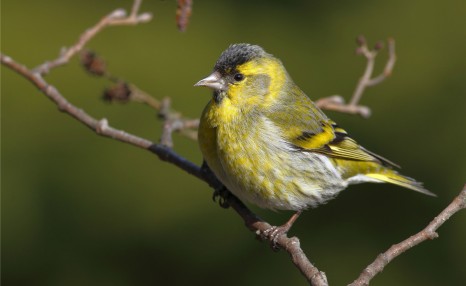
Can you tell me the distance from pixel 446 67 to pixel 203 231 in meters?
1.47

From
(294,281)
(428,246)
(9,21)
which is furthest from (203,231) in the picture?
(9,21)

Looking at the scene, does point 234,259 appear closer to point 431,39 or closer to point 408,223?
point 408,223

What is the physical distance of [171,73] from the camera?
13.0ft

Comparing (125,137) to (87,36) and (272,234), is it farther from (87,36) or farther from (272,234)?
(272,234)

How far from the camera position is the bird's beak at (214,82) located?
300 centimetres

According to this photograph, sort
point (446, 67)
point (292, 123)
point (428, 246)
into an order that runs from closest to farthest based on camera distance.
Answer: point (292, 123) → point (428, 246) → point (446, 67)

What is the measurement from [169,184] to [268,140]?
0.97m

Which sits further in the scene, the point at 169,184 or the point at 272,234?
the point at 169,184

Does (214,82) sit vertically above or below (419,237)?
above

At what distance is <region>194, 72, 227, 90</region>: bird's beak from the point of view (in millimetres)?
3000

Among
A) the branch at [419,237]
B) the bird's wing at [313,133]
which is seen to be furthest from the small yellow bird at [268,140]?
the branch at [419,237]

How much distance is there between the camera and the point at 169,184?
3.91 meters

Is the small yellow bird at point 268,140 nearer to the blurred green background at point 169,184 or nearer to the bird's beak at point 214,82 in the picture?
the bird's beak at point 214,82

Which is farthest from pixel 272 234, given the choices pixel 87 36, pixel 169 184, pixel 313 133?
pixel 169 184
